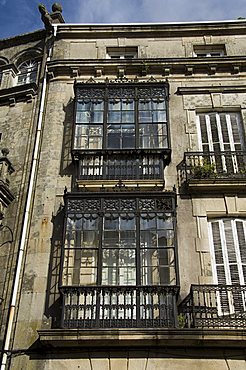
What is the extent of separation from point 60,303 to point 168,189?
13.4 ft

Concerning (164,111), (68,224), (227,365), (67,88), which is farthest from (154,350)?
(67,88)

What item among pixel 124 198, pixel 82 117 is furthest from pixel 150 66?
pixel 124 198

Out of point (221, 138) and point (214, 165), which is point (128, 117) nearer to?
point (221, 138)

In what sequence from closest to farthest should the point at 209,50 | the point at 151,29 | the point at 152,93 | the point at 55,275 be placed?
the point at 55,275 < the point at 152,93 < the point at 209,50 < the point at 151,29

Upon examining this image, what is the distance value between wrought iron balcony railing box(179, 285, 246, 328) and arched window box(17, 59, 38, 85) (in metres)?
9.35

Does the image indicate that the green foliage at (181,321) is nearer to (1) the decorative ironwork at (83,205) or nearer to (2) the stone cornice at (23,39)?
(1) the decorative ironwork at (83,205)

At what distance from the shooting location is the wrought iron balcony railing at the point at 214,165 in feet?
42.1

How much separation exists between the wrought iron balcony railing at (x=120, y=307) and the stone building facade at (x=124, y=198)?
2 centimetres

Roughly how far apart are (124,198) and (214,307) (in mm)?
3363

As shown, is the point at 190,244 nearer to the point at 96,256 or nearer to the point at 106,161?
the point at 96,256

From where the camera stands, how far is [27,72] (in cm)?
1691

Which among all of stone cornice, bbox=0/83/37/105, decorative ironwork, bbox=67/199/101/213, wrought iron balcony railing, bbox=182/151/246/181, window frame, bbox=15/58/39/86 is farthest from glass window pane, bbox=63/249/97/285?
window frame, bbox=15/58/39/86

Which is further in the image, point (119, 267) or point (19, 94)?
point (19, 94)

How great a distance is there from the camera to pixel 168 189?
42.2 feet
